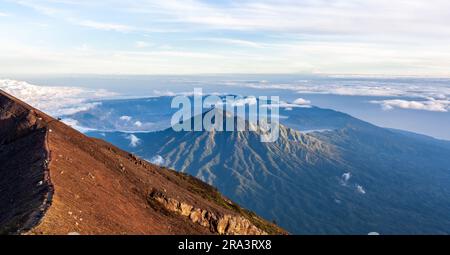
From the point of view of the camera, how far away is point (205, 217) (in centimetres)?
7338

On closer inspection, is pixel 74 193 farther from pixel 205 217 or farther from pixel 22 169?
pixel 205 217

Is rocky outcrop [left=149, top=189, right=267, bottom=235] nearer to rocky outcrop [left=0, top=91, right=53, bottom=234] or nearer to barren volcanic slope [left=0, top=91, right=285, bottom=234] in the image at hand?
barren volcanic slope [left=0, top=91, right=285, bottom=234]

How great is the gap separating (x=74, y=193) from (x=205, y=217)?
26970mm

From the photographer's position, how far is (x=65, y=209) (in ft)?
147

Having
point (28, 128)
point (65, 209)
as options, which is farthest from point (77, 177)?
point (28, 128)

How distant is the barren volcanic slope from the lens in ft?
144

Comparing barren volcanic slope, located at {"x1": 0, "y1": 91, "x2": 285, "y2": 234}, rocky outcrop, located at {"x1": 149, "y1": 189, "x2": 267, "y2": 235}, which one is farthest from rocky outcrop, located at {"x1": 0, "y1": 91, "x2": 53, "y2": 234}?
rocky outcrop, located at {"x1": 149, "y1": 189, "x2": 267, "y2": 235}

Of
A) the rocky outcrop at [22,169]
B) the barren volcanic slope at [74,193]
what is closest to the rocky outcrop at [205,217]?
the barren volcanic slope at [74,193]

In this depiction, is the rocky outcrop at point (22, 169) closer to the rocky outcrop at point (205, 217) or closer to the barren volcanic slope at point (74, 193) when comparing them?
the barren volcanic slope at point (74, 193)

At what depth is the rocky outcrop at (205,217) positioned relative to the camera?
68.9 m

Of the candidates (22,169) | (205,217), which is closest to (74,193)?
(22,169)
